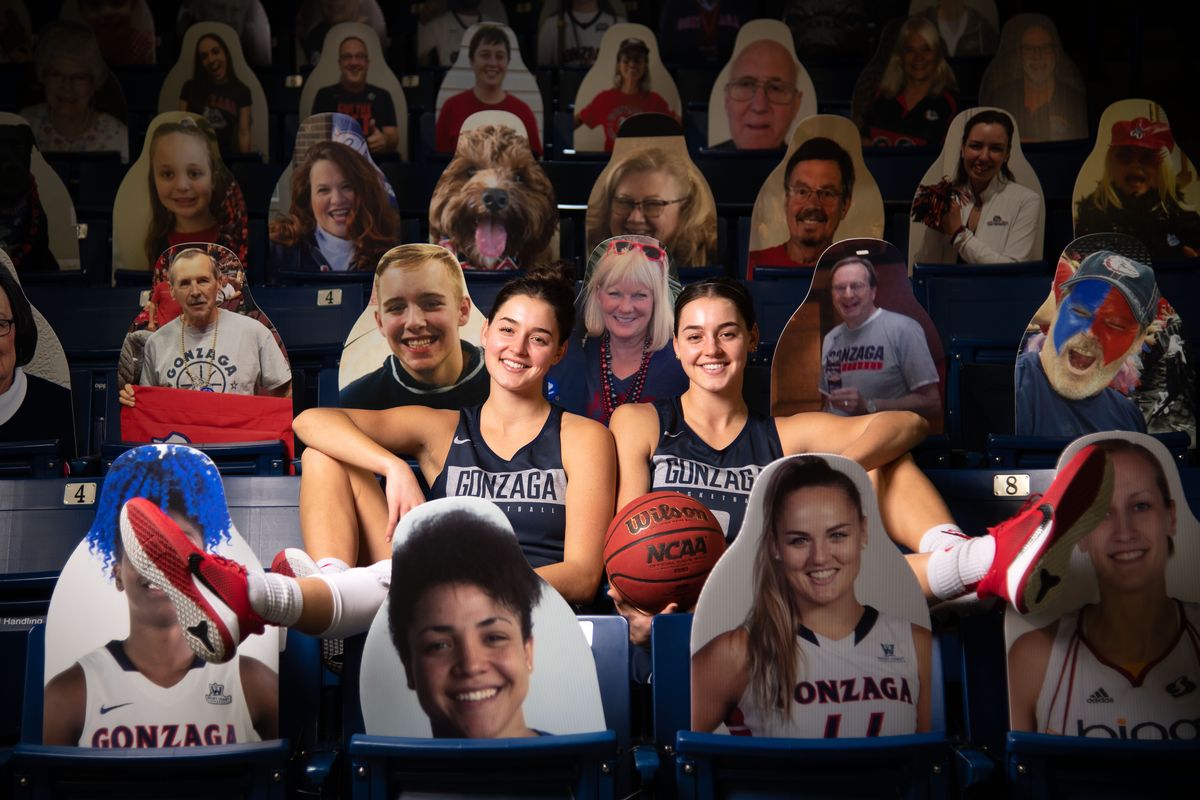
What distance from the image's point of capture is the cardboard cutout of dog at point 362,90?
507 centimetres

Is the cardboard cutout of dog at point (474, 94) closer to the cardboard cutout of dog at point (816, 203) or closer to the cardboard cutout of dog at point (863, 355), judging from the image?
the cardboard cutout of dog at point (816, 203)

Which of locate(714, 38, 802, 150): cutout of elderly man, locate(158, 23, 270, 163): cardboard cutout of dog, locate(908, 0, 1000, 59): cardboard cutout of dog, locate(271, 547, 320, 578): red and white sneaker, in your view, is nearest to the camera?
locate(271, 547, 320, 578): red and white sneaker

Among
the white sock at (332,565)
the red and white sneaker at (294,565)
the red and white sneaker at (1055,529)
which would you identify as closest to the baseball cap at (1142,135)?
the red and white sneaker at (1055,529)

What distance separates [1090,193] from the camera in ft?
13.8

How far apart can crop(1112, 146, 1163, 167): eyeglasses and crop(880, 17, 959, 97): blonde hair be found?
1.01 m

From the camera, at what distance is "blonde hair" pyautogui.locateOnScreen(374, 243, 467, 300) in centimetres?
331

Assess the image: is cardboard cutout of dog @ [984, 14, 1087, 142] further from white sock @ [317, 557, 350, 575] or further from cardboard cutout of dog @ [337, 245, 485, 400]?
white sock @ [317, 557, 350, 575]

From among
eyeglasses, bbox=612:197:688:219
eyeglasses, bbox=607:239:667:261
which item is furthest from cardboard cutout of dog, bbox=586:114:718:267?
eyeglasses, bbox=607:239:667:261

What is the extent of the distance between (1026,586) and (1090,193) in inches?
105

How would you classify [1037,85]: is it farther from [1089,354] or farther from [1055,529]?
[1055,529]

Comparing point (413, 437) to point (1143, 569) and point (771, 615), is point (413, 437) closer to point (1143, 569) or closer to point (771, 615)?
point (771, 615)

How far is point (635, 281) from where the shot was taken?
337cm

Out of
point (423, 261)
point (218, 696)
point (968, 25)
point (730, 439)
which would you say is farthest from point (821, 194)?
point (218, 696)

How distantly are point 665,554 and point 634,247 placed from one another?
4.79 feet
